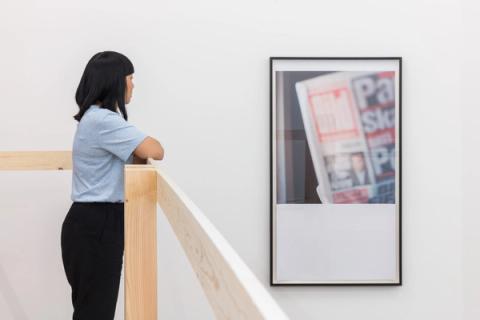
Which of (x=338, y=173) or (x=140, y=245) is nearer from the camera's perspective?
(x=140, y=245)

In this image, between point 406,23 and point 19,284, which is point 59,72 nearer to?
point 19,284

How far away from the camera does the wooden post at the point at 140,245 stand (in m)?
1.32

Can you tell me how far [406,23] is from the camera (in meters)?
2.57

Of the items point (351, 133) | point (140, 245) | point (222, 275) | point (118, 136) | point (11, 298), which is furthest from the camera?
point (351, 133)

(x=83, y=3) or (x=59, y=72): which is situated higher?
(x=83, y=3)

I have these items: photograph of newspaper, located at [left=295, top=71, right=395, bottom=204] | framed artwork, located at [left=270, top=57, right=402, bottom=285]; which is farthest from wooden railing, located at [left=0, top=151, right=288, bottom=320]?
photograph of newspaper, located at [left=295, top=71, right=395, bottom=204]

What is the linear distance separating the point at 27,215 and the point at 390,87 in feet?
5.20

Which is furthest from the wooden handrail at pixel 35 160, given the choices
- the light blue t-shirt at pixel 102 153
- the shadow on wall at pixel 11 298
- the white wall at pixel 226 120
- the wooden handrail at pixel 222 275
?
the wooden handrail at pixel 222 275

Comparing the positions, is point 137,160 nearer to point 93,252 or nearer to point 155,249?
point 93,252

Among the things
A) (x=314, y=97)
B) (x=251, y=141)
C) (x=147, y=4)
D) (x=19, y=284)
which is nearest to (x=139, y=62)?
(x=147, y=4)

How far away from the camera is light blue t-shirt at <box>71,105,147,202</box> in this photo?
→ 5.82 ft

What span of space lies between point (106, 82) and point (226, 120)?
772 millimetres

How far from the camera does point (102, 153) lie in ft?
5.97

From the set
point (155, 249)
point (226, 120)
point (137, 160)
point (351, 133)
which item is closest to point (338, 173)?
point (351, 133)
